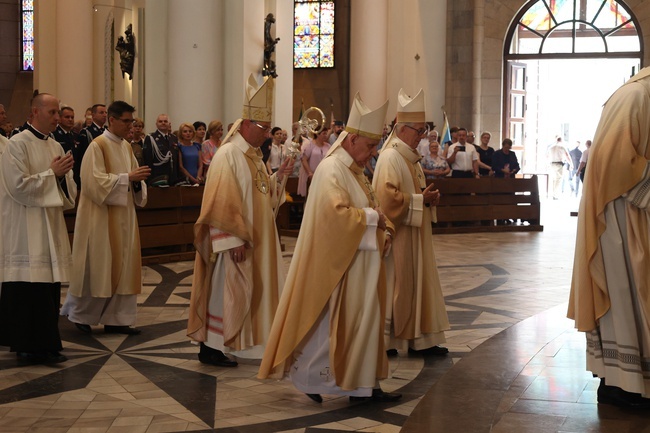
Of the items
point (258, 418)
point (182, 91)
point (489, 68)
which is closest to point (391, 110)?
point (489, 68)

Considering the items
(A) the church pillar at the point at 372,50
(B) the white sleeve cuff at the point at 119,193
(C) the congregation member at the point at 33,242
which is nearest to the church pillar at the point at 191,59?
(A) the church pillar at the point at 372,50

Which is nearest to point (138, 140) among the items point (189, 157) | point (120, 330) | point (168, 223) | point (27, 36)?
point (189, 157)

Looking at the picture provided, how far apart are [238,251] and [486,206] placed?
38.2ft

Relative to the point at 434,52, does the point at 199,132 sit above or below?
below

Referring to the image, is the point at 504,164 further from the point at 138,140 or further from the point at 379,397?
the point at 379,397

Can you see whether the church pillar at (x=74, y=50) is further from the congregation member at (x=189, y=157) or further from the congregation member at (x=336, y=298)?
the congregation member at (x=336, y=298)

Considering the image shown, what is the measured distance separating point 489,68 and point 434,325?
18.4 metres

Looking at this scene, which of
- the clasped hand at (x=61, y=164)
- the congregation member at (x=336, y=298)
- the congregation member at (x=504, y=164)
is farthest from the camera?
the congregation member at (x=504, y=164)

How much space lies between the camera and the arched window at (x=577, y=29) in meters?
24.6

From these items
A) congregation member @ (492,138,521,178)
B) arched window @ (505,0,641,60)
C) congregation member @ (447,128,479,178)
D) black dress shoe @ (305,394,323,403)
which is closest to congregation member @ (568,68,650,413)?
black dress shoe @ (305,394,323,403)

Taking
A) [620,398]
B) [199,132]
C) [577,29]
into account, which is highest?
[577,29]

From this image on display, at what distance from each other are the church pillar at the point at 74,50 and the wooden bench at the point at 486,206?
7567 mm

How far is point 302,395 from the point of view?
6.32 metres

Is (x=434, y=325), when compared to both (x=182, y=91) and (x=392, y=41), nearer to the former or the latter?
(x=182, y=91)
